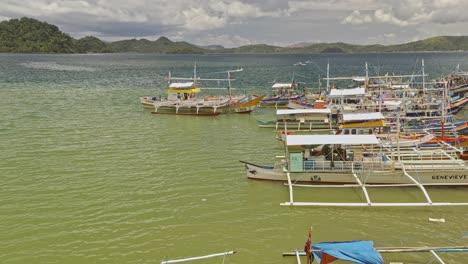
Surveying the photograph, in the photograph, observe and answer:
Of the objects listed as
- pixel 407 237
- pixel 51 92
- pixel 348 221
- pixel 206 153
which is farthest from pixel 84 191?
pixel 51 92

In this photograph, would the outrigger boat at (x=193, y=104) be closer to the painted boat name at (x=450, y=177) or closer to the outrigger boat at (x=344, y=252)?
the painted boat name at (x=450, y=177)

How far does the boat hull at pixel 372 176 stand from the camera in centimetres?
2300

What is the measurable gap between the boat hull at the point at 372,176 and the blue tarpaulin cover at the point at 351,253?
35.2 ft

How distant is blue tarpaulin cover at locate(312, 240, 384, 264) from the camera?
40.3 feet

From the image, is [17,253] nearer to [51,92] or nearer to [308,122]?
[308,122]

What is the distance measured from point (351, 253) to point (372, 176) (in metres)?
12.1

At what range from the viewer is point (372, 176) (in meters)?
23.4

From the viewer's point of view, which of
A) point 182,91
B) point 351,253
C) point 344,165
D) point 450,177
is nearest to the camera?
point 351,253

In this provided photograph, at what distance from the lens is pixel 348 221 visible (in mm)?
19406

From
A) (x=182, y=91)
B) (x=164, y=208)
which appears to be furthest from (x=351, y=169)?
(x=182, y=91)

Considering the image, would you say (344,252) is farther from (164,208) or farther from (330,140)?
(330,140)

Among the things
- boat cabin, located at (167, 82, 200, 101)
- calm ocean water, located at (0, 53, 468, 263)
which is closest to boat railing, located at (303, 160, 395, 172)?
calm ocean water, located at (0, 53, 468, 263)

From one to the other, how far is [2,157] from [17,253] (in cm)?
1572

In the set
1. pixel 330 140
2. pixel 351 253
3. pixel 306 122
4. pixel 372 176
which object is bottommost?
pixel 351 253
